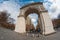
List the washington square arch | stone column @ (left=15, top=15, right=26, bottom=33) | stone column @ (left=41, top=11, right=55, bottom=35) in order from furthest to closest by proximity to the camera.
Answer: stone column @ (left=15, top=15, right=26, bottom=33) → the washington square arch → stone column @ (left=41, top=11, right=55, bottom=35)

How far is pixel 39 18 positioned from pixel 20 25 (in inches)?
110

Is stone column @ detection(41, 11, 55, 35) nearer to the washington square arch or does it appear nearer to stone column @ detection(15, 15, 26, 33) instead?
the washington square arch

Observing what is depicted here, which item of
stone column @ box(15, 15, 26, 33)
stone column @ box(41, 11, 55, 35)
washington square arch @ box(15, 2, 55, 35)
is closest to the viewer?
stone column @ box(41, 11, 55, 35)

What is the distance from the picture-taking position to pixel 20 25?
21.0 meters

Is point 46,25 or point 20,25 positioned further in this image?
point 20,25

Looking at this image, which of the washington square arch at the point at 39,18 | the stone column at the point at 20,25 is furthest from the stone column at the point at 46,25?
the stone column at the point at 20,25

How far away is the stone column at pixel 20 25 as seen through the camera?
20.1 metres

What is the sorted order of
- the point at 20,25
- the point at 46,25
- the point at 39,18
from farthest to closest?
1. the point at 39,18
2. the point at 20,25
3. the point at 46,25

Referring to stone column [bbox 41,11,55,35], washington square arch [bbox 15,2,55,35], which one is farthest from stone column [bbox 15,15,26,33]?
stone column [bbox 41,11,55,35]

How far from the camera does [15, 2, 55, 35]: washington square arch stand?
1925 centimetres

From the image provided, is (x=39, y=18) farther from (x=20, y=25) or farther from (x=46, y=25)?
(x=20, y=25)

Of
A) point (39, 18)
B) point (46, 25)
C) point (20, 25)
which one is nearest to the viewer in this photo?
point (46, 25)

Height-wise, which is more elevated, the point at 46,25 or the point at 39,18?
the point at 39,18

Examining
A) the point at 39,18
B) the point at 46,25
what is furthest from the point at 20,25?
the point at 46,25
